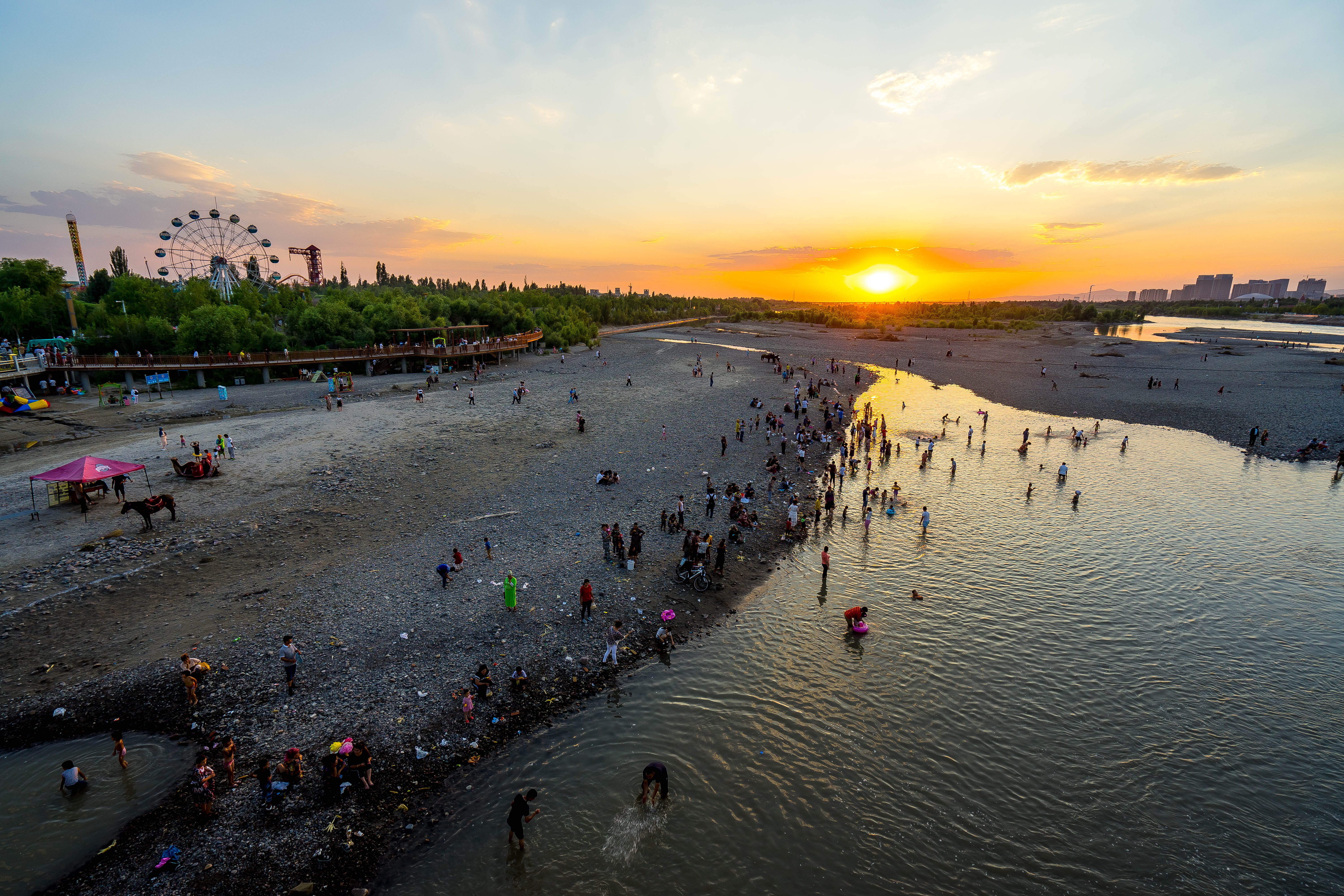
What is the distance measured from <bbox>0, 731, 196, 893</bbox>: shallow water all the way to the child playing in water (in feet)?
0.27

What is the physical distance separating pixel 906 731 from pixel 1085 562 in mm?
13615

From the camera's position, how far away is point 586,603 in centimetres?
1520

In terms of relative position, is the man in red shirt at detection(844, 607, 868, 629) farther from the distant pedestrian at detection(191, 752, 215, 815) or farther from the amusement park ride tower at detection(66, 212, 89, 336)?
the amusement park ride tower at detection(66, 212, 89, 336)

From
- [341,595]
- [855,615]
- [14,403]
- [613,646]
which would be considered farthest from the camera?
[14,403]

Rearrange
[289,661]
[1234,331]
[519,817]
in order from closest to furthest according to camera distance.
→ 1. [519,817]
2. [289,661]
3. [1234,331]

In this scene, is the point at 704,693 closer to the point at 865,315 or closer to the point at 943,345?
the point at 943,345

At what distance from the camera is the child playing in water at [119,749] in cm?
1005

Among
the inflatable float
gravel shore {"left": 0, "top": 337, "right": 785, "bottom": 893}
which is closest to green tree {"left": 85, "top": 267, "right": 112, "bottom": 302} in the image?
the inflatable float

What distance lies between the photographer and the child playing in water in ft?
33.0

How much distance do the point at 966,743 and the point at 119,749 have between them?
58.1 ft

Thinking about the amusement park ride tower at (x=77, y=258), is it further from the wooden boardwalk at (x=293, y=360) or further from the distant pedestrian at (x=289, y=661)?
the distant pedestrian at (x=289, y=661)

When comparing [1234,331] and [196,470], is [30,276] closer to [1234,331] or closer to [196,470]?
[196,470]

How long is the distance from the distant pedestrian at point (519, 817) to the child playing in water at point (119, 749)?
7747 millimetres

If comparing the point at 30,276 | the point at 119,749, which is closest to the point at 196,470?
the point at 119,749
